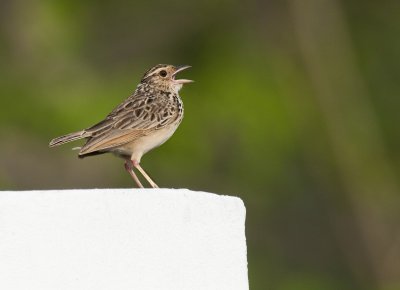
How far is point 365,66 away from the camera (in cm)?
1941

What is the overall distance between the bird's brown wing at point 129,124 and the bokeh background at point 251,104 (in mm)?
6853

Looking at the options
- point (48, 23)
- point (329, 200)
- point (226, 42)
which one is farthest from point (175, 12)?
point (329, 200)

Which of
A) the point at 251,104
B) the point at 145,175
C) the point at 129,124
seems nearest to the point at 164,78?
the point at 129,124

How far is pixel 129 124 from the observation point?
980cm

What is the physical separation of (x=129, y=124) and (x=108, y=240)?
150 inches

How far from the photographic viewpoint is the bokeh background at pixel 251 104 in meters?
18.4

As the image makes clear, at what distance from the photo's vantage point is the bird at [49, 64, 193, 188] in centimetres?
940

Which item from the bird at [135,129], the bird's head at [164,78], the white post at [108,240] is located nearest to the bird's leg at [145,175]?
the bird at [135,129]

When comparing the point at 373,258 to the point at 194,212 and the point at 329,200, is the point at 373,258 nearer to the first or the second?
the point at 329,200

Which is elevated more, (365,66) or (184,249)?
(365,66)

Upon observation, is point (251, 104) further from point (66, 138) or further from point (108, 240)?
point (108, 240)

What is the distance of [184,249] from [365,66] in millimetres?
13459

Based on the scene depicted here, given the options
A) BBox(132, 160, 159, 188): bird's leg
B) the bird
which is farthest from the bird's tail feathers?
BBox(132, 160, 159, 188): bird's leg

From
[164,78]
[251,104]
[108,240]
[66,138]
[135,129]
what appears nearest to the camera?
[108,240]
